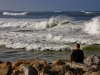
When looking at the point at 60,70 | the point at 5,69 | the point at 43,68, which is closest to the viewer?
the point at 60,70

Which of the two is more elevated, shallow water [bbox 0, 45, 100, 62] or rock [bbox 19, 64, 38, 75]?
rock [bbox 19, 64, 38, 75]

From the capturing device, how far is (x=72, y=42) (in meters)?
17.0

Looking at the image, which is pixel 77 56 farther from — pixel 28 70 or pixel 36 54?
pixel 36 54

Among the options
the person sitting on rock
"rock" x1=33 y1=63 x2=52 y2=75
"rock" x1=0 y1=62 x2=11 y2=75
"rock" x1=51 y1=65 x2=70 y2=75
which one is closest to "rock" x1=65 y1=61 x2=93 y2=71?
the person sitting on rock

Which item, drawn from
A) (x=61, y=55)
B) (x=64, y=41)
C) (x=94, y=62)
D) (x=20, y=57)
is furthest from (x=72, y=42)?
(x=94, y=62)

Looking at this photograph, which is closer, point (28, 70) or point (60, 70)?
point (28, 70)

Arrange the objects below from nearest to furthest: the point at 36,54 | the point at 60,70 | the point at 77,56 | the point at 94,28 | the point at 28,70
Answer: the point at 28,70 < the point at 60,70 < the point at 77,56 < the point at 36,54 < the point at 94,28

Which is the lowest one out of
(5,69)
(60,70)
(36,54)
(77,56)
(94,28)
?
(36,54)

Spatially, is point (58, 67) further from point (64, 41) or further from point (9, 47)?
point (64, 41)

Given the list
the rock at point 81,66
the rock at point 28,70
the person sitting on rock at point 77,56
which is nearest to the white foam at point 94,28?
the person sitting on rock at point 77,56

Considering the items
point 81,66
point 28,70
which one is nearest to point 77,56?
point 81,66

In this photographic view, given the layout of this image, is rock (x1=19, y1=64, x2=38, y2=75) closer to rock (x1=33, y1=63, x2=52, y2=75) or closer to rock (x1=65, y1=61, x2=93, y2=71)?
rock (x1=33, y1=63, x2=52, y2=75)

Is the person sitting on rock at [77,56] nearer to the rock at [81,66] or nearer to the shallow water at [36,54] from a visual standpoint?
the rock at [81,66]

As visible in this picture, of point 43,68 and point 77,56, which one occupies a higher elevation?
point 77,56
